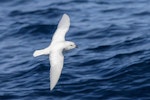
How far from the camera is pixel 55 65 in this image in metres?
10.6

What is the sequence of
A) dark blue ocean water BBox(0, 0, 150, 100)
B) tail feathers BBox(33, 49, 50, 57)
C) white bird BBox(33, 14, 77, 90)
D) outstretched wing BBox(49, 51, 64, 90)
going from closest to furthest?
outstretched wing BBox(49, 51, 64, 90) < white bird BBox(33, 14, 77, 90) < tail feathers BBox(33, 49, 50, 57) < dark blue ocean water BBox(0, 0, 150, 100)

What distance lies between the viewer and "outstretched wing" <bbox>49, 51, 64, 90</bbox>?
10.1 m

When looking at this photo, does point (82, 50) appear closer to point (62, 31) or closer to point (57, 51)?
point (62, 31)

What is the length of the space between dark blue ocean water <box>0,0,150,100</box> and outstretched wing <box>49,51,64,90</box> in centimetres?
114

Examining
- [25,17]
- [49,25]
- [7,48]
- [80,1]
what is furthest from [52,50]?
[80,1]

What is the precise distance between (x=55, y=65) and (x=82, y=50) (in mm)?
3358

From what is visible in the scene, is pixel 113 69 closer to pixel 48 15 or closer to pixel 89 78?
pixel 89 78

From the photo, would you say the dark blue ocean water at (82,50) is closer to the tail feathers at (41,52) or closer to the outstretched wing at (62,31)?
the outstretched wing at (62,31)

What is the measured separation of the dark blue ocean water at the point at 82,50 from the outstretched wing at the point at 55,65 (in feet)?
3.75

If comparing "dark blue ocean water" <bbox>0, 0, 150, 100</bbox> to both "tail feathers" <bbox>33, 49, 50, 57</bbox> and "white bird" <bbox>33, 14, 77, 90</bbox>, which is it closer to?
"white bird" <bbox>33, 14, 77, 90</bbox>

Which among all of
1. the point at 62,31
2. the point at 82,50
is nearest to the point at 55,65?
the point at 62,31

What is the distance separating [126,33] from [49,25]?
7.56ft

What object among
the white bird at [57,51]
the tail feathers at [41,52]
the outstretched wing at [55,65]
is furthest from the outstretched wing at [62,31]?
the outstretched wing at [55,65]

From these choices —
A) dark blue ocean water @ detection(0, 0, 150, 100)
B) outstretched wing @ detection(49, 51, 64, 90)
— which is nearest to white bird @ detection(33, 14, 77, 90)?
outstretched wing @ detection(49, 51, 64, 90)
